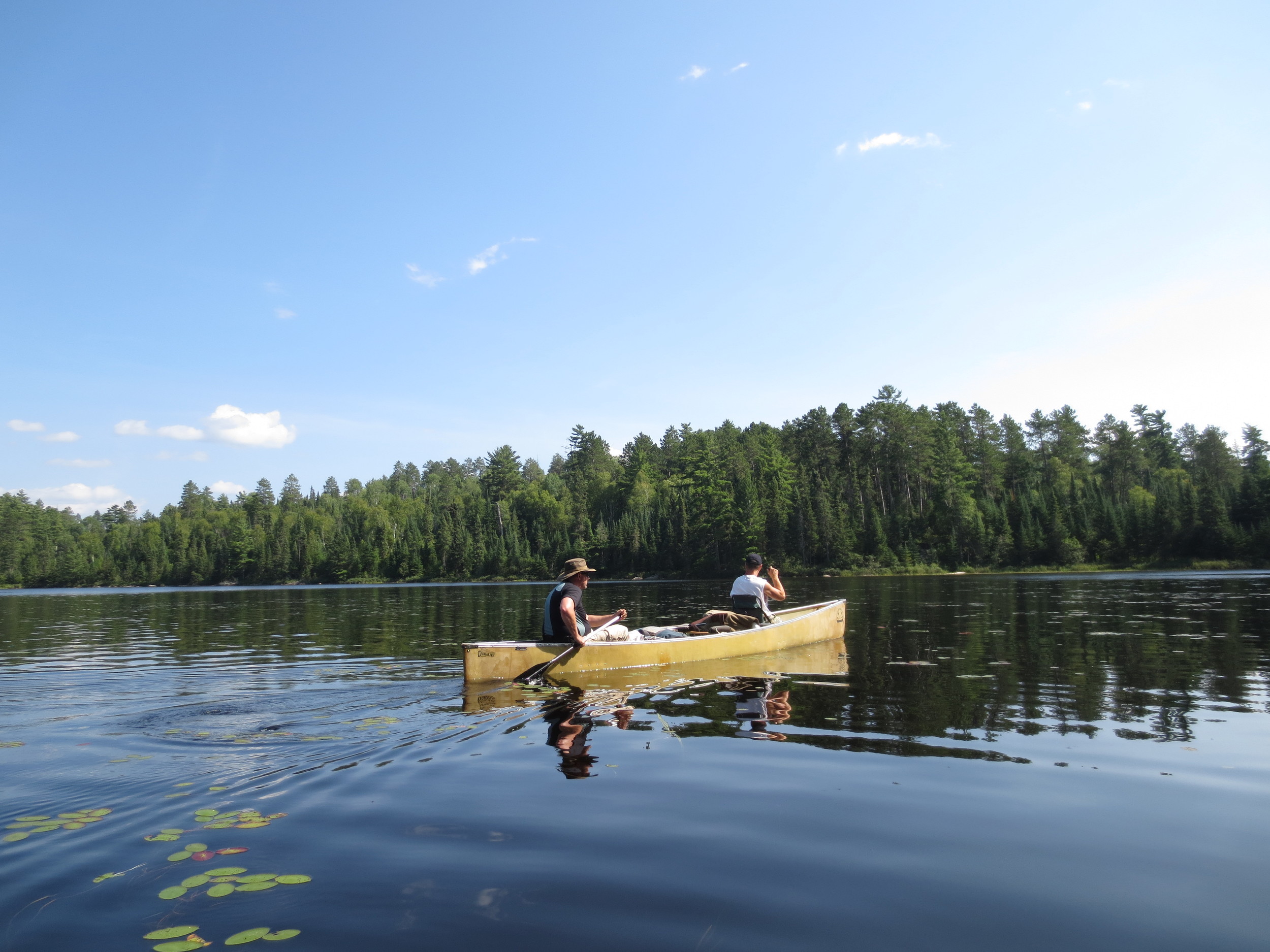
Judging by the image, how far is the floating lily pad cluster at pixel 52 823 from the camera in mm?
5410

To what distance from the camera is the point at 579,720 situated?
9664mm

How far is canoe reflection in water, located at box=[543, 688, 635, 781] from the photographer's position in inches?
295

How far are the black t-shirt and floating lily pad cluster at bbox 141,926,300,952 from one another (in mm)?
8642

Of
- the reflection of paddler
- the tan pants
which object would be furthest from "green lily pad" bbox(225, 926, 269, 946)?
the tan pants

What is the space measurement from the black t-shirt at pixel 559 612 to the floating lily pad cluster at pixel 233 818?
270 inches

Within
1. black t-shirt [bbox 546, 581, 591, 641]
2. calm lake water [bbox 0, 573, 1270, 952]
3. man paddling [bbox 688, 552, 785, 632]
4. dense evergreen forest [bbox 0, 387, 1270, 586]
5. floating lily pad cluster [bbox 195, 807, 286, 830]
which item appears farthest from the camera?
dense evergreen forest [bbox 0, 387, 1270, 586]

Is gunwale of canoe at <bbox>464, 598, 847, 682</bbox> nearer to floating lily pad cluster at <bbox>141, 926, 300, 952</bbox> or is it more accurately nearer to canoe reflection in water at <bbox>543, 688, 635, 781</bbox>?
canoe reflection in water at <bbox>543, 688, 635, 781</bbox>

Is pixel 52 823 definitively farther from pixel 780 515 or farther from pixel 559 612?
pixel 780 515

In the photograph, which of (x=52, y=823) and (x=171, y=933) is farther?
(x=52, y=823)

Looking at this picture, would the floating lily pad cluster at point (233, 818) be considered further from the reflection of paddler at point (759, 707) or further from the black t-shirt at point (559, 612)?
the black t-shirt at point (559, 612)

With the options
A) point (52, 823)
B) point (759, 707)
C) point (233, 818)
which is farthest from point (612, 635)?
point (52, 823)

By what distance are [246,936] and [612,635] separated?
1024cm

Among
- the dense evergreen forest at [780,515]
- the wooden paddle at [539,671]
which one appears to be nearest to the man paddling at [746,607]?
the wooden paddle at [539,671]

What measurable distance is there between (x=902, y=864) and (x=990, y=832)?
97 centimetres
